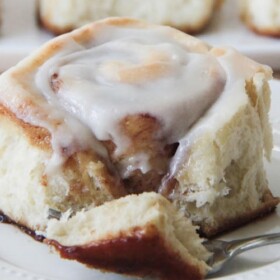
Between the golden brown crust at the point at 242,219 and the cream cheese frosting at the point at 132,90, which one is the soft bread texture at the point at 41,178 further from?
the golden brown crust at the point at 242,219

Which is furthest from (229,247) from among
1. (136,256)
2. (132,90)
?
(132,90)

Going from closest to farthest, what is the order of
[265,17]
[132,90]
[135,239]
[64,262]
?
[135,239] → [64,262] → [132,90] → [265,17]

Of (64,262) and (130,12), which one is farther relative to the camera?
(130,12)

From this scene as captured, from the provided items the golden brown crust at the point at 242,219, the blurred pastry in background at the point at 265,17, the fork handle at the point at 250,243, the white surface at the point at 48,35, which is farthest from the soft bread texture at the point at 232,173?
the blurred pastry in background at the point at 265,17

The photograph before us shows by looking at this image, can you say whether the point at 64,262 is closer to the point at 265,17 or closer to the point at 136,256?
the point at 136,256

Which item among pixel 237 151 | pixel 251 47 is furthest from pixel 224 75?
pixel 251 47

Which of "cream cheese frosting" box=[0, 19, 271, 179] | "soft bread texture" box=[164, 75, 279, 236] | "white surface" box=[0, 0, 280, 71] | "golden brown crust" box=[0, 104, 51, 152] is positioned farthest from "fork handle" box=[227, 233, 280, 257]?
"white surface" box=[0, 0, 280, 71]
